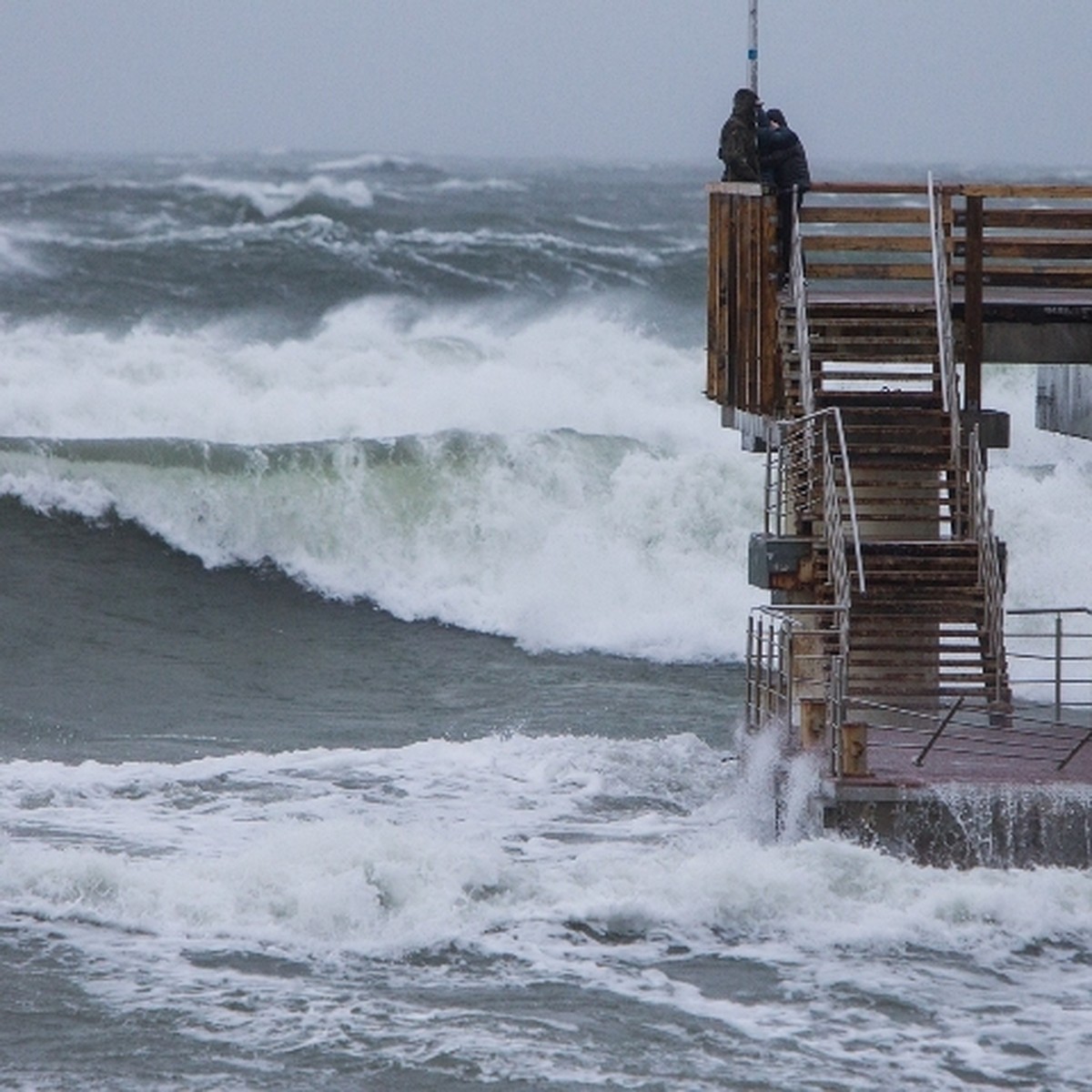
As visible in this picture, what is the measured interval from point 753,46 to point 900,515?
4158 mm

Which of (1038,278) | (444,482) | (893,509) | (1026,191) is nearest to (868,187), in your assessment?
(1026,191)

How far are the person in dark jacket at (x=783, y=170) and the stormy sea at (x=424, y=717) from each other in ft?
13.4

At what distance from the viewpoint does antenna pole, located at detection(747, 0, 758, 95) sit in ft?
64.5

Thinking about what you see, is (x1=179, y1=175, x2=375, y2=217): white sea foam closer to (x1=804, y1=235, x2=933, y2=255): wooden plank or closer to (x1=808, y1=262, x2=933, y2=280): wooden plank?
(x1=804, y1=235, x2=933, y2=255): wooden plank

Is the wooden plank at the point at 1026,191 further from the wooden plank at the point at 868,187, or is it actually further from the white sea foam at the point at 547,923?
the white sea foam at the point at 547,923

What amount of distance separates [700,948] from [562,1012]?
1.35 metres

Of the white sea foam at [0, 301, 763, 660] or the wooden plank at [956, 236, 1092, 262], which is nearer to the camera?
the wooden plank at [956, 236, 1092, 262]

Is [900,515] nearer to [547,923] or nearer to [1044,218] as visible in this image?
[1044,218]

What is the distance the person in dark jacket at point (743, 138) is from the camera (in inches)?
758

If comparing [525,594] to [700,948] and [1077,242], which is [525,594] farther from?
[700,948]

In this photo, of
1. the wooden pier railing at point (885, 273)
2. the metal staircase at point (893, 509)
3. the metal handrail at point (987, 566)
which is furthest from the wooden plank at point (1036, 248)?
the metal handrail at point (987, 566)

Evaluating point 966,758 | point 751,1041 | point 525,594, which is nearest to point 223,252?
point 525,594

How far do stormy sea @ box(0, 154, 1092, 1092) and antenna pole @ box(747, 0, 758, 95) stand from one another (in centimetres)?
526

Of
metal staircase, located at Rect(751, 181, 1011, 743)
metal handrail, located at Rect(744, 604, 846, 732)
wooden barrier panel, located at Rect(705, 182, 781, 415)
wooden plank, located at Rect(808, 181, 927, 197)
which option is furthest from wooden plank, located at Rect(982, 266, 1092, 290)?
metal handrail, located at Rect(744, 604, 846, 732)
